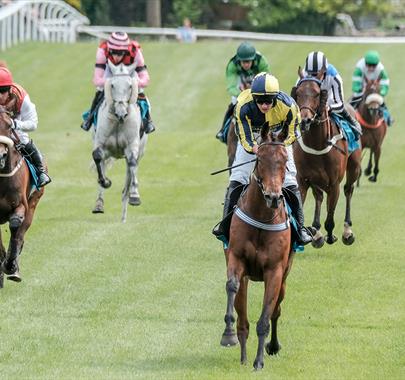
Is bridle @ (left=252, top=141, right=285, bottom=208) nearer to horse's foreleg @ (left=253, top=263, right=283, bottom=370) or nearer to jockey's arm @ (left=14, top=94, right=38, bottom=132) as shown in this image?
horse's foreleg @ (left=253, top=263, right=283, bottom=370)

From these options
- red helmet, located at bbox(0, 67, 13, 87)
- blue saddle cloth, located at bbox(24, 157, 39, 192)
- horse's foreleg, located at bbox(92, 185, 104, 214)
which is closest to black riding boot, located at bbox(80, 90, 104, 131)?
horse's foreleg, located at bbox(92, 185, 104, 214)

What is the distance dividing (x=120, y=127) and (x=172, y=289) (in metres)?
5.54

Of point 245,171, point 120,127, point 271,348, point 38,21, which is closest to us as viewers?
point 271,348

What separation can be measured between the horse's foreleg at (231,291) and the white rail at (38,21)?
1111 inches

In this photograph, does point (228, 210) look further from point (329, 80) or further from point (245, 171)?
point (329, 80)

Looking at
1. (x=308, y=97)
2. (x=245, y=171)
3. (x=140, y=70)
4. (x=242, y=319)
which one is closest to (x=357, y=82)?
(x=140, y=70)

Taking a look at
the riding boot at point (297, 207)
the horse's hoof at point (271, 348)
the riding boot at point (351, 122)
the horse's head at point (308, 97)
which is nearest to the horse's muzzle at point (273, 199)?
the riding boot at point (297, 207)

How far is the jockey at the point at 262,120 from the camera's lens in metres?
11.1

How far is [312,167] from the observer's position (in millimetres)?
15984

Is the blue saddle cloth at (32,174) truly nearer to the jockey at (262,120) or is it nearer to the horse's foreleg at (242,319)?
the jockey at (262,120)

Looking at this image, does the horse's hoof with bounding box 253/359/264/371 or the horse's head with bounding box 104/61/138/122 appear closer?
the horse's hoof with bounding box 253/359/264/371

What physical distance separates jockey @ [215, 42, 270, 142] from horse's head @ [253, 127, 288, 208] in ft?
28.1

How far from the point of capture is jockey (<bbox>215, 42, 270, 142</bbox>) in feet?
61.6

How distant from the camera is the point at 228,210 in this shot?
37.4 ft
